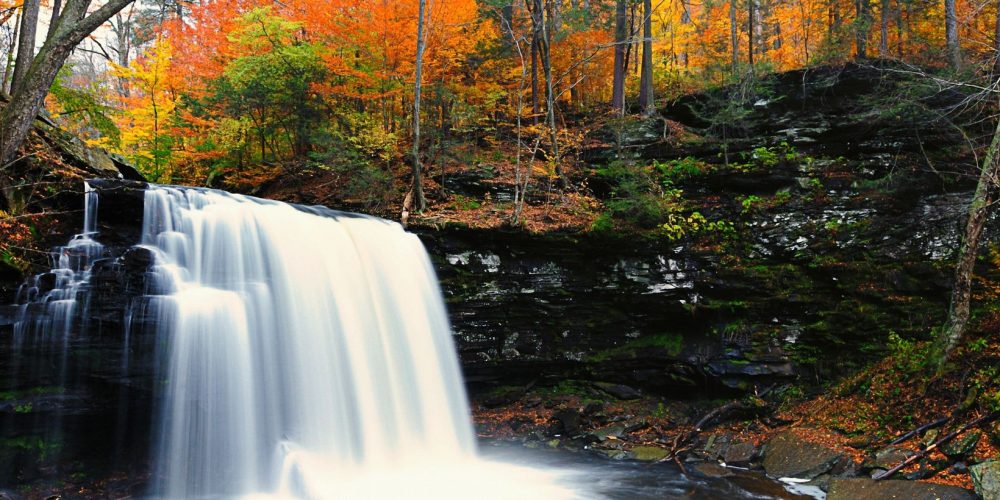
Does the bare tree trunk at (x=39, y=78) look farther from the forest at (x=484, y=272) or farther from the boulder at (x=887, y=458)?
Result: the boulder at (x=887, y=458)

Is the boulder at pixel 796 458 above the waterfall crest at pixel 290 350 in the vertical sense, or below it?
below

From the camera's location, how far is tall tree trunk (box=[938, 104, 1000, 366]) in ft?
25.8

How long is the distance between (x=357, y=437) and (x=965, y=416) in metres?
8.61

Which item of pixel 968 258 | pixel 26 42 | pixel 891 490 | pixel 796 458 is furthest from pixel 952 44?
pixel 26 42

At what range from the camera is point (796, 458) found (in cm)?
805

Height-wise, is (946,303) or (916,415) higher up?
(946,303)

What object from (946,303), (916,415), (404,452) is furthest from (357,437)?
(946,303)

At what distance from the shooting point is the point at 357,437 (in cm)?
856

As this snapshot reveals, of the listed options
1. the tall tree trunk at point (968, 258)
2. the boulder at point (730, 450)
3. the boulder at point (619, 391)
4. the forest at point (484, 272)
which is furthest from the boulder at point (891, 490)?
the boulder at point (619, 391)

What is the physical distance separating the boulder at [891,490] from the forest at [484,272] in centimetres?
5

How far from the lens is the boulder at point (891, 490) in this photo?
19.5 ft

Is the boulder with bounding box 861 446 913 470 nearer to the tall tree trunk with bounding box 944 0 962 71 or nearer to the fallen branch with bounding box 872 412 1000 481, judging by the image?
the fallen branch with bounding box 872 412 1000 481

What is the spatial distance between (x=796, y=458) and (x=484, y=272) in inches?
247

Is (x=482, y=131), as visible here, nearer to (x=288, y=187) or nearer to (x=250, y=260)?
(x=288, y=187)
